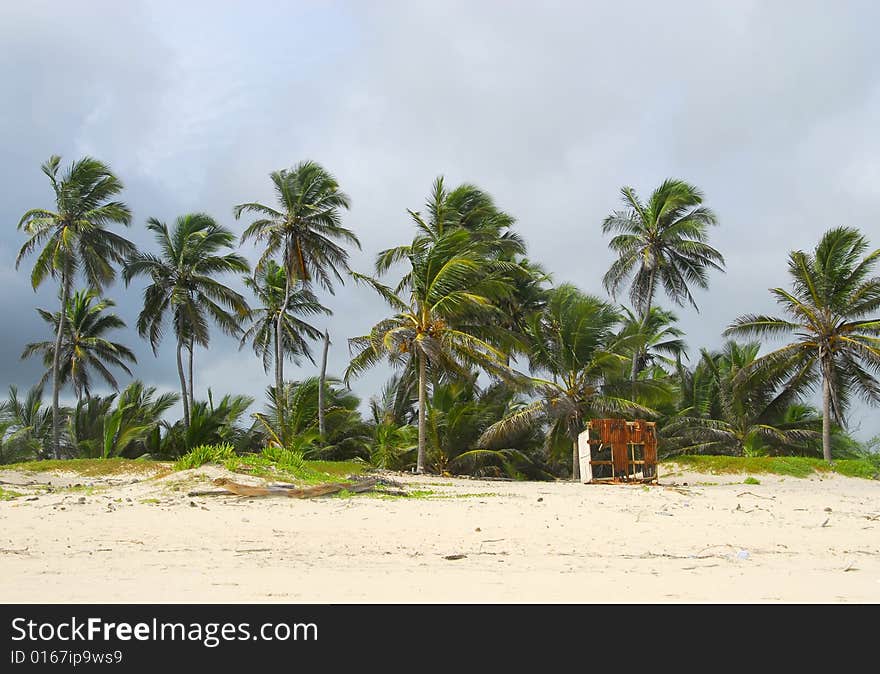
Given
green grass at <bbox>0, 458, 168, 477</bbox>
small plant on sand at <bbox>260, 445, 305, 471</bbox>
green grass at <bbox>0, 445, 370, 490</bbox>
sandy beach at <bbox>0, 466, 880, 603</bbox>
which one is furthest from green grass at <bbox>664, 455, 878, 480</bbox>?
green grass at <bbox>0, 458, 168, 477</bbox>

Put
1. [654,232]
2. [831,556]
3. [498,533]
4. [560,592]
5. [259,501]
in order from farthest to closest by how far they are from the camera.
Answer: [654,232]
[259,501]
[498,533]
[831,556]
[560,592]

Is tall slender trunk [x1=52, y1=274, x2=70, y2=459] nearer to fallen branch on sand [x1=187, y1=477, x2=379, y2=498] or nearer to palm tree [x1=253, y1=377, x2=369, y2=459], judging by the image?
palm tree [x1=253, y1=377, x2=369, y2=459]

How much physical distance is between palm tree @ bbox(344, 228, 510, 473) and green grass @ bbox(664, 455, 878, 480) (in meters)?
7.09

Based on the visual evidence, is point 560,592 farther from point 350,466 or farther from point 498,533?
point 350,466

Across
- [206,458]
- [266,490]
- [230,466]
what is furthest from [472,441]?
[266,490]

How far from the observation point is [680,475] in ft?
70.9

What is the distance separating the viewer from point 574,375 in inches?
906

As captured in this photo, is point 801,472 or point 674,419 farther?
point 674,419

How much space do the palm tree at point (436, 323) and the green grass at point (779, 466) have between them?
709 cm

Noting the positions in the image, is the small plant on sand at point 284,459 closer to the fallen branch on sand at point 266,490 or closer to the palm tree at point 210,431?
the fallen branch on sand at point 266,490
